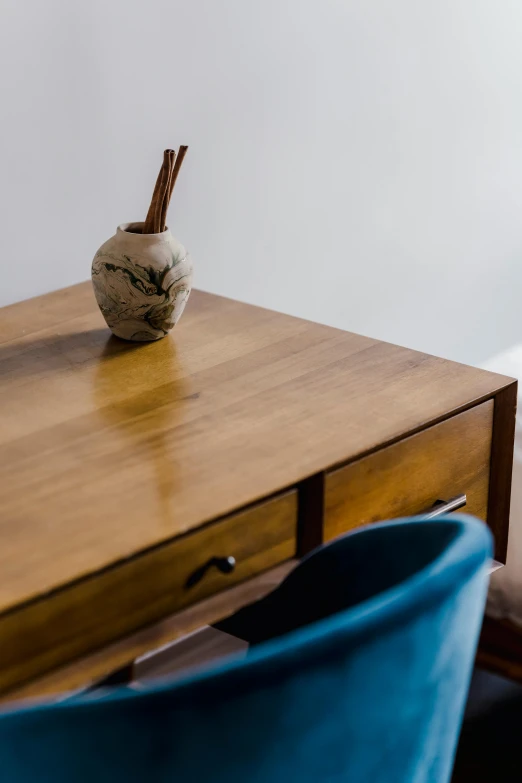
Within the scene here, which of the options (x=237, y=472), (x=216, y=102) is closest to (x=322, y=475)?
(x=237, y=472)

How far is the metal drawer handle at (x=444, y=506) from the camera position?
104 centimetres

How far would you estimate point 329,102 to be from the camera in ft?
6.05

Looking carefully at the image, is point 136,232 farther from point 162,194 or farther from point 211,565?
point 211,565

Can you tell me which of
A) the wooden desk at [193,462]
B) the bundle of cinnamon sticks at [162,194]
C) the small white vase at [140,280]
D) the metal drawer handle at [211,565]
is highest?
the bundle of cinnamon sticks at [162,194]

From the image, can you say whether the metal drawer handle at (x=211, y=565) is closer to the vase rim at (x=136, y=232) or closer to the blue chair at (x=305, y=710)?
the blue chair at (x=305, y=710)

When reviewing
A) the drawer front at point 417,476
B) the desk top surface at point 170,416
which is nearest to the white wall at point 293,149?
the desk top surface at point 170,416

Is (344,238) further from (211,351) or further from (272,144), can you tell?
(211,351)

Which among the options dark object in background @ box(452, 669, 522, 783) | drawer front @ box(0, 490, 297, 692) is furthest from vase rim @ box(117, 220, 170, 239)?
dark object in background @ box(452, 669, 522, 783)

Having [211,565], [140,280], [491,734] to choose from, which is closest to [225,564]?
[211,565]

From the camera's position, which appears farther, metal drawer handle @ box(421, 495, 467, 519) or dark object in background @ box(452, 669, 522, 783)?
dark object in background @ box(452, 669, 522, 783)

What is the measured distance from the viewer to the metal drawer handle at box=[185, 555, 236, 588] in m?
0.85

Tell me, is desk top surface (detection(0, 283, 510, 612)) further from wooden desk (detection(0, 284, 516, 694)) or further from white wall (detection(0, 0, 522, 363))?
white wall (detection(0, 0, 522, 363))

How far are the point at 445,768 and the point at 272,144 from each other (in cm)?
124

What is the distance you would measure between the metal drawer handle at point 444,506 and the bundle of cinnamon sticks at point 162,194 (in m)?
0.44
